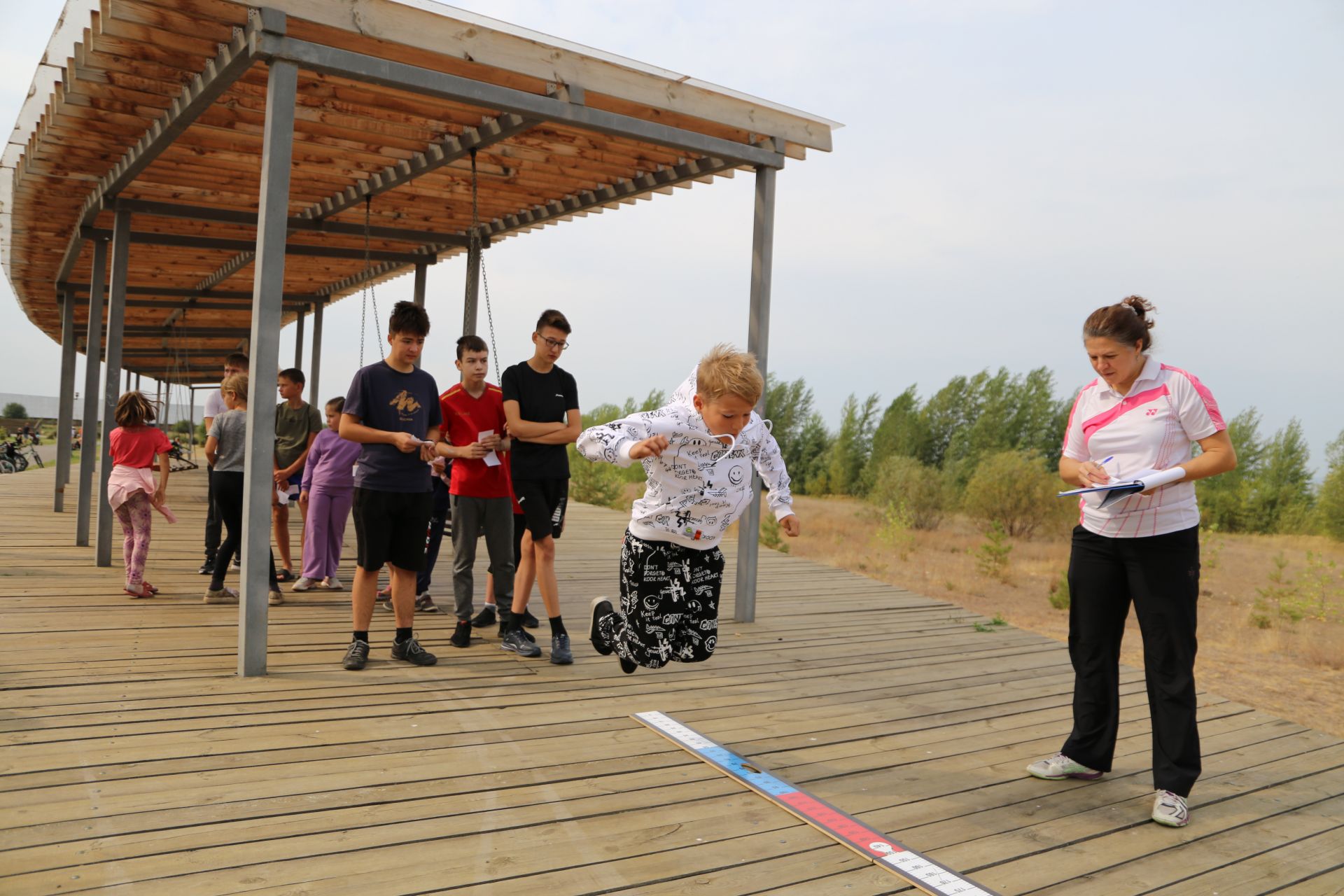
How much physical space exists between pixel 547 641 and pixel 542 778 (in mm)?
2297

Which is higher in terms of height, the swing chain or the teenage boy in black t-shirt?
the swing chain

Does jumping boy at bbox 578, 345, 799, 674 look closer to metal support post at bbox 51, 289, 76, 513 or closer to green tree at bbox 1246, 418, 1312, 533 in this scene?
metal support post at bbox 51, 289, 76, 513

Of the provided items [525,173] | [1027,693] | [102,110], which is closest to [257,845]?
[1027,693]

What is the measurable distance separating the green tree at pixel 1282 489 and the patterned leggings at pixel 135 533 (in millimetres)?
26039

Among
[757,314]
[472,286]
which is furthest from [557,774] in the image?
[472,286]

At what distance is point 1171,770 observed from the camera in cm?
350

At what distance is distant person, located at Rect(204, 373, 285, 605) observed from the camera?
6285mm

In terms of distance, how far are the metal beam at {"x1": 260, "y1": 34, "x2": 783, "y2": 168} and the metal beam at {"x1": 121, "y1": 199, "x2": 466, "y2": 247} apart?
3.96 meters

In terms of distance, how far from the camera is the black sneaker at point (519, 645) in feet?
17.6

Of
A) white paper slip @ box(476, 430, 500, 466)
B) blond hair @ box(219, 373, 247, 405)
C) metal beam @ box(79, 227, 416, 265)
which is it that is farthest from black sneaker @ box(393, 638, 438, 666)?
metal beam @ box(79, 227, 416, 265)

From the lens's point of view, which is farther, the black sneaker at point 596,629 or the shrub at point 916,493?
the shrub at point 916,493

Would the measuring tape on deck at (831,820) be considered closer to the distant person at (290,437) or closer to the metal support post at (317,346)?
the distant person at (290,437)

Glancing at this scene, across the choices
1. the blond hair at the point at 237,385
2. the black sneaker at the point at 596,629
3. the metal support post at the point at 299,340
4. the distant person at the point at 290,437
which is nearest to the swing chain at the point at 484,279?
the distant person at the point at 290,437

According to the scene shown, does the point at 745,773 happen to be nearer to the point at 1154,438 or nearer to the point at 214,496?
the point at 1154,438
